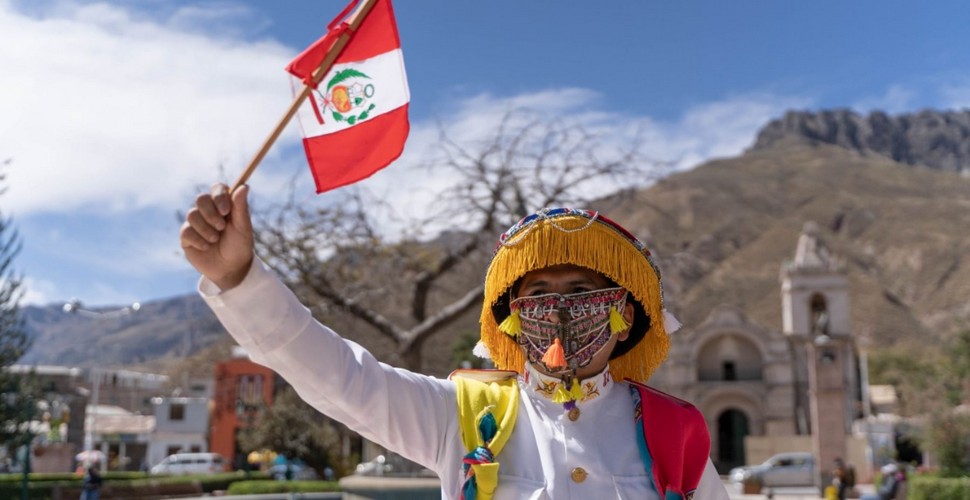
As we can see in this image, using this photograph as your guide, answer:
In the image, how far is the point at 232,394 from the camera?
4656 centimetres

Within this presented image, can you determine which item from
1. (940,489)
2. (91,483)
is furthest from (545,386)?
Answer: (940,489)

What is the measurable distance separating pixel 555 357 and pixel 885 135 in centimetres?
19161

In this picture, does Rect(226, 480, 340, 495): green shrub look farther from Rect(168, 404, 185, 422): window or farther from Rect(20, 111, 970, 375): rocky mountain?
Rect(20, 111, 970, 375): rocky mountain

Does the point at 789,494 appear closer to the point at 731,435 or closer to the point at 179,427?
the point at 731,435

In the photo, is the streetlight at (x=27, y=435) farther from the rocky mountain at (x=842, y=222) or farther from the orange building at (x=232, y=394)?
the rocky mountain at (x=842, y=222)

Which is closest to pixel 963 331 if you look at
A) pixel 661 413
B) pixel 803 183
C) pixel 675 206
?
pixel 661 413

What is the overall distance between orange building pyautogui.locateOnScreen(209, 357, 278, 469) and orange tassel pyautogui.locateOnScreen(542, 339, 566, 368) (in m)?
42.6

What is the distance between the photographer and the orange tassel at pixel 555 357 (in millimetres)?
2607

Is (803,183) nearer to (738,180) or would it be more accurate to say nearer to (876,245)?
(738,180)

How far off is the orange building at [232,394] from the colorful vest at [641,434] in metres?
42.5

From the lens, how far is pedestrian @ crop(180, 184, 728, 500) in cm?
242

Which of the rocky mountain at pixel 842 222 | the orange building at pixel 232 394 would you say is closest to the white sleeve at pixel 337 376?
the orange building at pixel 232 394

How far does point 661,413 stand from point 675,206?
135m

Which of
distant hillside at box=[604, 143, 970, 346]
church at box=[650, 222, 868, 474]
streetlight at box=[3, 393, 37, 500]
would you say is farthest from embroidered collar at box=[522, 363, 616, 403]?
distant hillside at box=[604, 143, 970, 346]
